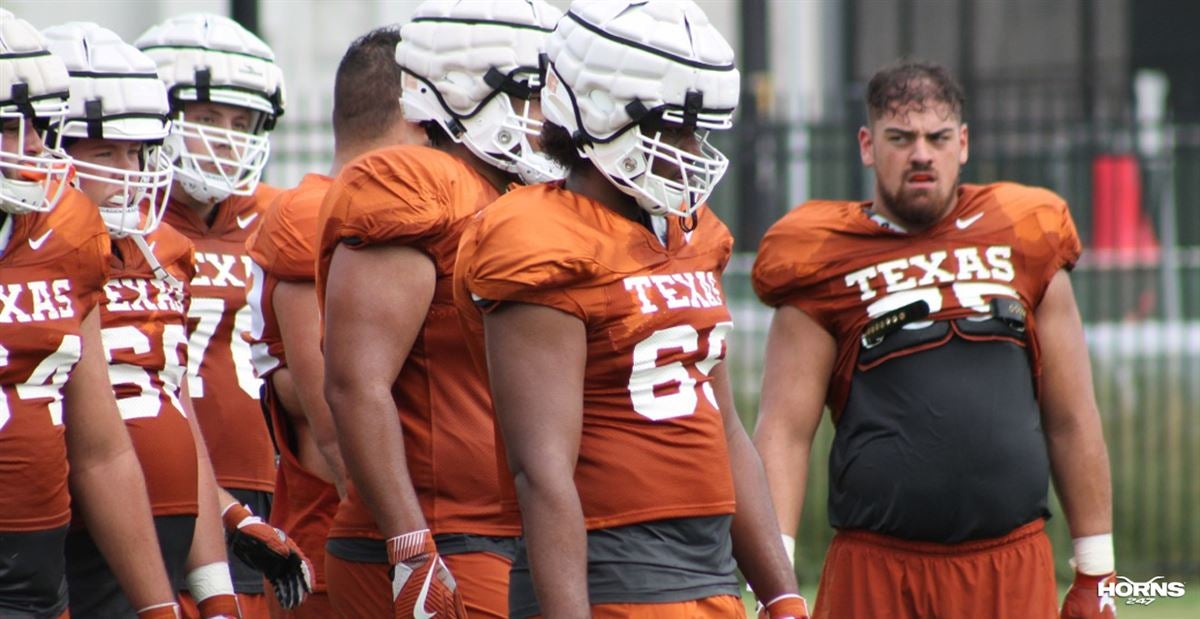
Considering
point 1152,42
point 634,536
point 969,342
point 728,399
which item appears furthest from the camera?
point 1152,42

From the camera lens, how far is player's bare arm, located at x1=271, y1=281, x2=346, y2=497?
4680 mm

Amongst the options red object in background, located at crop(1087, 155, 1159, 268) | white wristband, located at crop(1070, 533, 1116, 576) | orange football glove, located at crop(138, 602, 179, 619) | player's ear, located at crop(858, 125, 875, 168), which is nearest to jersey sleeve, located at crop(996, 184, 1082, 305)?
player's ear, located at crop(858, 125, 875, 168)

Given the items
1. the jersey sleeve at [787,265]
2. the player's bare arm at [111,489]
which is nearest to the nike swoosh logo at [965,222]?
the jersey sleeve at [787,265]

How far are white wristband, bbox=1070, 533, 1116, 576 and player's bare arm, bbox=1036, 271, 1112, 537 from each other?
20 mm

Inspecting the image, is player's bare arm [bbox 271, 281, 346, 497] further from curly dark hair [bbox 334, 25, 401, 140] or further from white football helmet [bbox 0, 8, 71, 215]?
white football helmet [bbox 0, 8, 71, 215]

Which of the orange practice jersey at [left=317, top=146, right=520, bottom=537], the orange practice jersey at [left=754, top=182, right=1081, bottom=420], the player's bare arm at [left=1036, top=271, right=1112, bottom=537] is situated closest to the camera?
the orange practice jersey at [left=317, top=146, right=520, bottom=537]

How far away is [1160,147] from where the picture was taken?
1019cm

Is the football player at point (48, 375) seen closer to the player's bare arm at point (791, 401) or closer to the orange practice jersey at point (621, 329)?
the orange practice jersey at point (621, 329)

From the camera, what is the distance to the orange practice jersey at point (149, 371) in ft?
15.1

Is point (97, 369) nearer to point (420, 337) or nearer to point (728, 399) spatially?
point (420, 337)

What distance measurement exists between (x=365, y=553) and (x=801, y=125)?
6.16 meters

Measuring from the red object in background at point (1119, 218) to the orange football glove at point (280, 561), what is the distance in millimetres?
6434

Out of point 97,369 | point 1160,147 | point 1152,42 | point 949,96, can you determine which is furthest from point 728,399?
point 1152,42

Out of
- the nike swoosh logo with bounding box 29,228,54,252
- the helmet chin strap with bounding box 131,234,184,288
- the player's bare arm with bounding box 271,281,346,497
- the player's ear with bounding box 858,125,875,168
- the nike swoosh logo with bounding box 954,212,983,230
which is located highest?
the nike swoosh logo with bounding box 29,228,54,252
